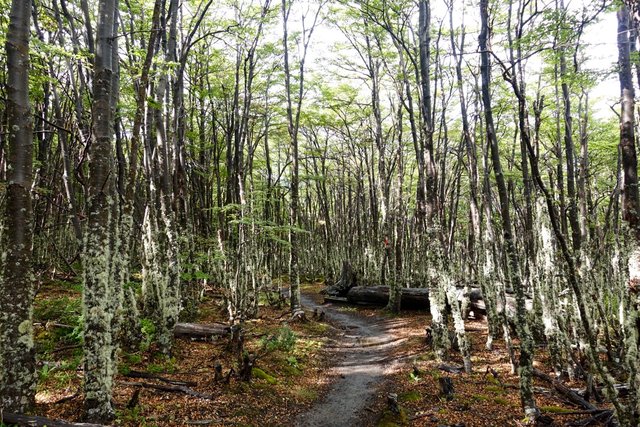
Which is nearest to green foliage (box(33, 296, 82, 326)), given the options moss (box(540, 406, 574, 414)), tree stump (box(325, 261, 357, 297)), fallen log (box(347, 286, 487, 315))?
moss (box(540, 406, 574, 414))

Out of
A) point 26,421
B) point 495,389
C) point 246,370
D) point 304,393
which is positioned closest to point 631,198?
point 495,389

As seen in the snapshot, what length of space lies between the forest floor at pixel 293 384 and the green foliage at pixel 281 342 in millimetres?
34

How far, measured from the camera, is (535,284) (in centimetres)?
961

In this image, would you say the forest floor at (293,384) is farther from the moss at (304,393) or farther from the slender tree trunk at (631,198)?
the slender tree trunk at (631,198)

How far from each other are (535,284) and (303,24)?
15.0m

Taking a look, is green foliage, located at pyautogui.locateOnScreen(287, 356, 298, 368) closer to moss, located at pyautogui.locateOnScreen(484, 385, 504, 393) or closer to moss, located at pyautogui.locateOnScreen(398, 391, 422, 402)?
moss, located at pyautogui.locateOnScreen(398, 391, 422, 402)

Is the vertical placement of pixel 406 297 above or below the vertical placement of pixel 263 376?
above

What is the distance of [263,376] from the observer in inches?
375

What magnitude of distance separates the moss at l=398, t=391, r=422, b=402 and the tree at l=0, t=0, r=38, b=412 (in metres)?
6.82

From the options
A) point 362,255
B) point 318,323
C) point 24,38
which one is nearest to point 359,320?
point 318,323

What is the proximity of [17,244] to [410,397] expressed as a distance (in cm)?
781

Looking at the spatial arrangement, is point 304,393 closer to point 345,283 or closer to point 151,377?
point 151,377

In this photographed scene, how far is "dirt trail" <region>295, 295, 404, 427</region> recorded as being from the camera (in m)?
8.18

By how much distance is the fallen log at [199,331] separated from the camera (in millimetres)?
11703
